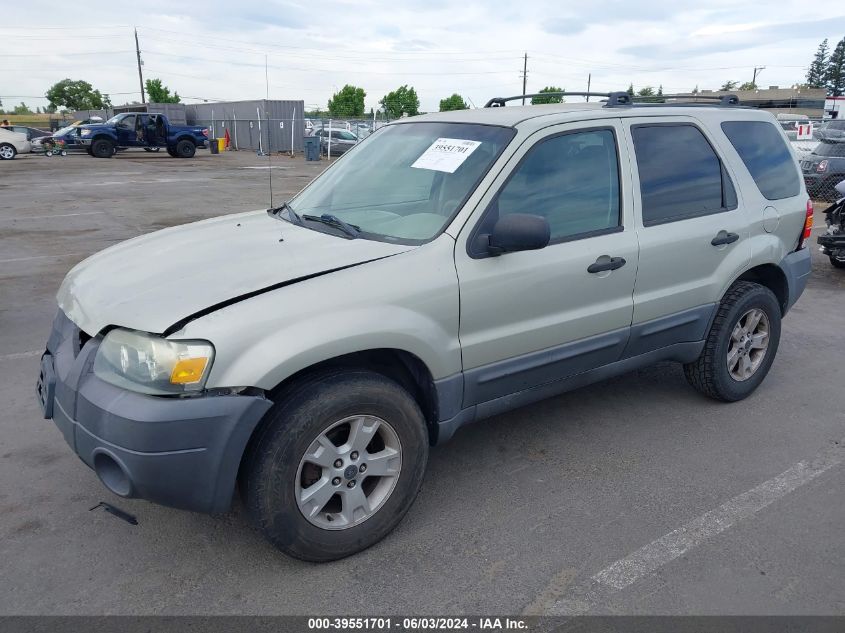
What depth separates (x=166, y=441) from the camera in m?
2.45

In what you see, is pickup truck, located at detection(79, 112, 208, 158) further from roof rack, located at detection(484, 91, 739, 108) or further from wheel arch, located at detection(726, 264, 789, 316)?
A: wheel arch, located at detection(726, 264, 789, 316)

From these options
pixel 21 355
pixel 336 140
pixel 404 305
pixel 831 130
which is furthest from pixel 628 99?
pixel 336 140

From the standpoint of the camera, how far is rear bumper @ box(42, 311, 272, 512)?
245 cm

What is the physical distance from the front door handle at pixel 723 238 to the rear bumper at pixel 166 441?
2.81 metres

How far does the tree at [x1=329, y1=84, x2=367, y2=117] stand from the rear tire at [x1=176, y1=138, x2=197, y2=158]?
66383mm

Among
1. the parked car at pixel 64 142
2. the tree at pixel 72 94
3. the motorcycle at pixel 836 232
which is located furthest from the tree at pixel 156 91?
the motorcycle at pixel 836 232

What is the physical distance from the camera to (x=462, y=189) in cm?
329

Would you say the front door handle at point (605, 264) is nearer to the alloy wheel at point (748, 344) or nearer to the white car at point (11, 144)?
the alloy wheel at point (748, 344)

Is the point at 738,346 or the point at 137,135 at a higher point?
the point at 137,135

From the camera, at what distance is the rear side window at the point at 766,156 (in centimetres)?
438

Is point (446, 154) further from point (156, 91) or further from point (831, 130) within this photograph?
point (156, 91)

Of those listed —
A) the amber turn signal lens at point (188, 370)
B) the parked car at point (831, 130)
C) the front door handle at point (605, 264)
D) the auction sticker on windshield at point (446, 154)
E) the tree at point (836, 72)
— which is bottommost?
the amber turn signal lens at point (188, 370)

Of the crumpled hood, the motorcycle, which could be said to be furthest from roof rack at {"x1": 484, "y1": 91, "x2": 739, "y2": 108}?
the motorcycle

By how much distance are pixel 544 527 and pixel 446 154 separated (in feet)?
6.09
